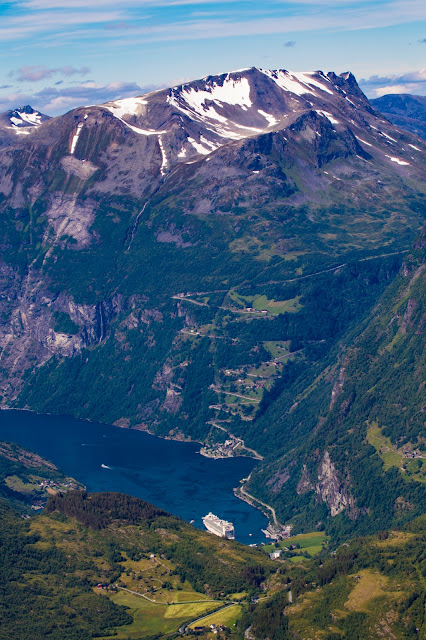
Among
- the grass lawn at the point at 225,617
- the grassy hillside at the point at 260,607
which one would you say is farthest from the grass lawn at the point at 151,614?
the grass lawn at the point at 225,617

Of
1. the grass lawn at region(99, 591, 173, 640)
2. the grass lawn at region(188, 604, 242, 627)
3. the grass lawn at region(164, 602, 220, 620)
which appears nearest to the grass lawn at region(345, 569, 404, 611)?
the grass lawn at region(188, 604, 242, 627)

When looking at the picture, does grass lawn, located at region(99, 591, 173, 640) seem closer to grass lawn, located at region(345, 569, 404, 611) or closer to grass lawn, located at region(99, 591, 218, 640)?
grass lawn, located at region(99, 591, 218, 640)

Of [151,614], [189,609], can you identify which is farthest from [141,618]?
[189,609]

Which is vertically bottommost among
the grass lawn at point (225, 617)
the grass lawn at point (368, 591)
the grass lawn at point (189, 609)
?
the grass lawn at point (189, 609)

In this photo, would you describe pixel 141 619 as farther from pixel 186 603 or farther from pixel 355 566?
pixel 355 566

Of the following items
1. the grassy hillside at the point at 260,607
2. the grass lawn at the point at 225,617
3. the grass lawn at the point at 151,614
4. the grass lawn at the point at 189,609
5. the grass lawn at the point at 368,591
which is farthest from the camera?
the grass lawn at the point at 189,609

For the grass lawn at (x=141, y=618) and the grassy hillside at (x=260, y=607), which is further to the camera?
the grass lawn at (x=141, y=618)

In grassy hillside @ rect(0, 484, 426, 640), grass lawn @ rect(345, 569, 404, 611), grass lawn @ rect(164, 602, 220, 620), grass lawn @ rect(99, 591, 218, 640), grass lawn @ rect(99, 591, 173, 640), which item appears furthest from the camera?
grass lawn @ rect(164, 602, 220, 620)

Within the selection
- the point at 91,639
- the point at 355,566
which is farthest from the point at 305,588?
the point at 91,639

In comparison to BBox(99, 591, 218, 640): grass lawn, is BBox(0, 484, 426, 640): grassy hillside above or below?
above

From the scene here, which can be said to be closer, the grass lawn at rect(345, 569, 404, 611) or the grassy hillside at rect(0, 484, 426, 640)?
the grassy hillside at rect(0, 484, 426, 640)

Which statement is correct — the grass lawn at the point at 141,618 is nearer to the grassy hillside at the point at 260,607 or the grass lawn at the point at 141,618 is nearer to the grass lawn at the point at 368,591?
the grassy hillside at the point at 260,607
